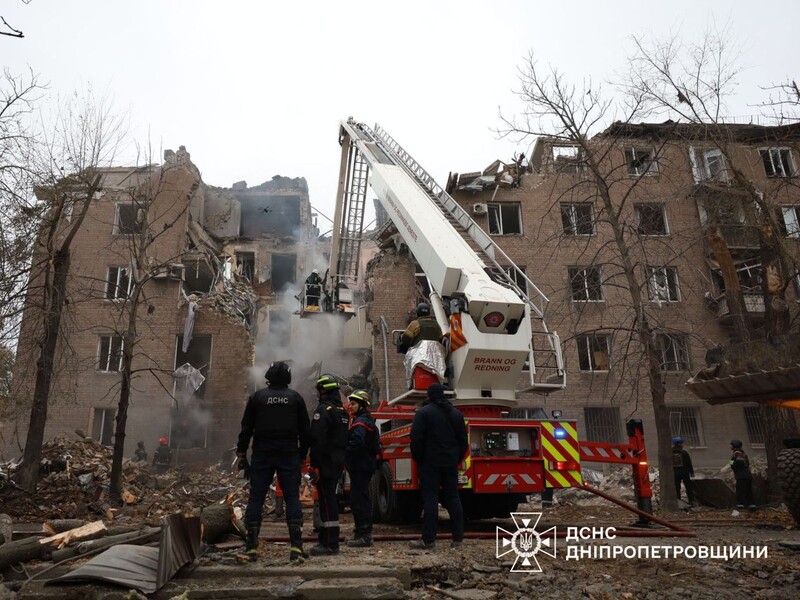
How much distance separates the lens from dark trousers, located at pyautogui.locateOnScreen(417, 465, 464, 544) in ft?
19.3

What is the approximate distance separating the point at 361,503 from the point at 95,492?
24.7 ft

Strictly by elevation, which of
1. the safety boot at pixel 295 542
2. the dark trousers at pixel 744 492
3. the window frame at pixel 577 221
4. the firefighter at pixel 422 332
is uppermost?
the window frame at pixel 577 221

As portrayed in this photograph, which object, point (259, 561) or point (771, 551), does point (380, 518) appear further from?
point (771, 551)

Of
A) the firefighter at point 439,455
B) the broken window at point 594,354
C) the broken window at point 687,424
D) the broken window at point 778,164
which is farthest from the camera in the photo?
the broken window at point 778,164

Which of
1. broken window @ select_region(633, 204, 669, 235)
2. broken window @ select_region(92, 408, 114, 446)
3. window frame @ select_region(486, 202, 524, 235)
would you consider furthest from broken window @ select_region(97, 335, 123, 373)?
broken window @ select_region(633, 204, 669, 235)

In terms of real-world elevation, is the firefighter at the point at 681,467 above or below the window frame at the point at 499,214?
below

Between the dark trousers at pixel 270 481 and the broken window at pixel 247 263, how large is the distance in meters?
25.4

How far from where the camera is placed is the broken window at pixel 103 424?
19.4 metres

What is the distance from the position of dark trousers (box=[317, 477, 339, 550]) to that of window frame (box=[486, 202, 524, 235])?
55.9 ft

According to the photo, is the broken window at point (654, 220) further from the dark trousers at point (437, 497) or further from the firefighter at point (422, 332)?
the dark trousers at point (437, 497)

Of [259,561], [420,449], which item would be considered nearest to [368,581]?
[259,561]

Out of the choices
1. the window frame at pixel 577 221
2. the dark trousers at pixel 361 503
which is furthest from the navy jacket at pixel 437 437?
the window frame at pixel 577 221

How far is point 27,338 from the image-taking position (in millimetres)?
11125

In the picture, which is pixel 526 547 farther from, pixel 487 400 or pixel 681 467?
pixel 681 467
